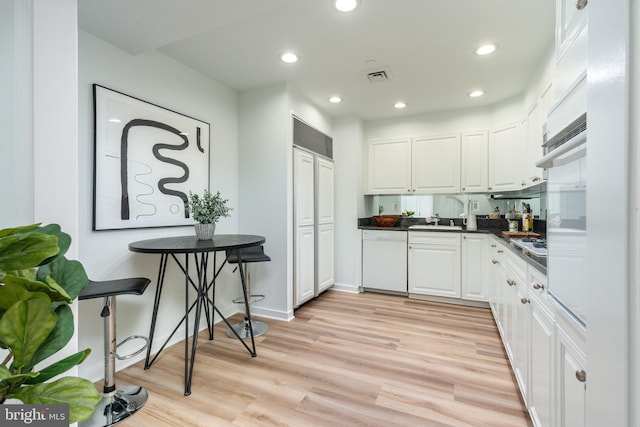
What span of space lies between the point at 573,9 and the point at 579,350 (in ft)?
3.58

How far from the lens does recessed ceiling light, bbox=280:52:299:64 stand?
7.98 feet

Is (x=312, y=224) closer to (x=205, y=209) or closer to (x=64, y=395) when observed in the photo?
(x=205, y=209)

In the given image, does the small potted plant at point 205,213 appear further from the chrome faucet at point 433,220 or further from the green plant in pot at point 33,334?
the chrome faucet at point 433,220

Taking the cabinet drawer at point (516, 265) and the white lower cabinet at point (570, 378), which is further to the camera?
the cabinet drawer at point (516, 265)

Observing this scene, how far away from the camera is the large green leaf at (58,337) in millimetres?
557

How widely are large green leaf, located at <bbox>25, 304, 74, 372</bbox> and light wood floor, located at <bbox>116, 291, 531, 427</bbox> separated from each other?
4.24 feet

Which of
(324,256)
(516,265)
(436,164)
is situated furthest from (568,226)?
(436,164)

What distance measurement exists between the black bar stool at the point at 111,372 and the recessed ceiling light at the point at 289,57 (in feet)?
6.59

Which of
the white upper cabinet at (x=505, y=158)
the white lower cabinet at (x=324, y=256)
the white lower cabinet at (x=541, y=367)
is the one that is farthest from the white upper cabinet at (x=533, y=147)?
the white lower cabinet at (x=324, y=256)

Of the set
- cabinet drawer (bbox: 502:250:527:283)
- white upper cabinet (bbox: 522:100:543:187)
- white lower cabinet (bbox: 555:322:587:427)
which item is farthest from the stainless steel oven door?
white upper cabinet (bbox: 522:100:543:187)

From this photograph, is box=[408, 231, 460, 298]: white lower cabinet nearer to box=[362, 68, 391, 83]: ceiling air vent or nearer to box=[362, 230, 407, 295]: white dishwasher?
box=[362, 230, 407, 295]: white dishwasher

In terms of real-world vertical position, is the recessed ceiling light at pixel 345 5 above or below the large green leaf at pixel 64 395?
above

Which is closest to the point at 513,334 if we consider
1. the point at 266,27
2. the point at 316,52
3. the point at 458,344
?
the point at 458,344

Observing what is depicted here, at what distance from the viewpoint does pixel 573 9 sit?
968 mm
